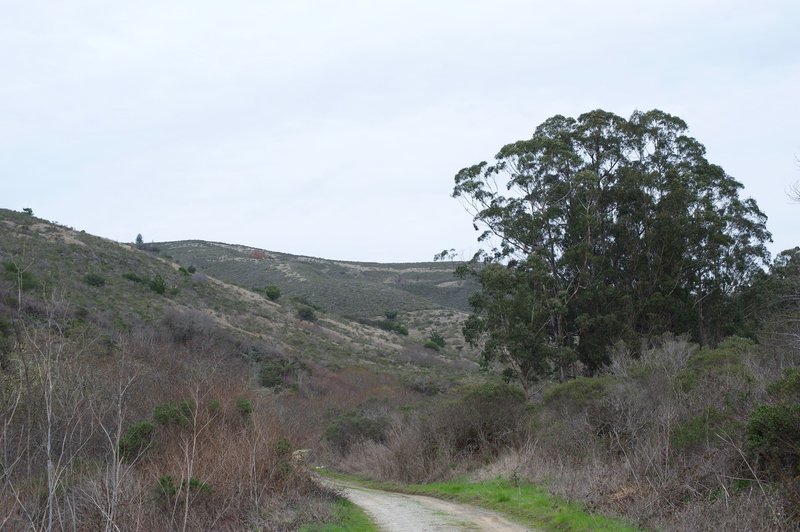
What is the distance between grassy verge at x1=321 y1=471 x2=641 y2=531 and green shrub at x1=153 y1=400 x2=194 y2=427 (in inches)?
264

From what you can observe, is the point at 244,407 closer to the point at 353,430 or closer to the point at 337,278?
the point at 353,430

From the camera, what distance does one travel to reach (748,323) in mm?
40844

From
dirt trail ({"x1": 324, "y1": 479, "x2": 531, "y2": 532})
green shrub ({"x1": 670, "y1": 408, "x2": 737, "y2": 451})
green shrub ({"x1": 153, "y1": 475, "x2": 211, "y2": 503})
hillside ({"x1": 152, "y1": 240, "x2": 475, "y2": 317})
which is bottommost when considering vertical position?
dirt trail ({"x1": 324, "y1": 479, "x2": 531, "y2": 532})

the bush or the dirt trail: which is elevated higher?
the bush

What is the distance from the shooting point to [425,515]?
16.5 meters

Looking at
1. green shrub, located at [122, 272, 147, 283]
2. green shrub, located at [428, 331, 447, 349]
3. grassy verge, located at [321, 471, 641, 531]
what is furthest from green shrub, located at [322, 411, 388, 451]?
green shrub, located at [428, 331, 447, 349]

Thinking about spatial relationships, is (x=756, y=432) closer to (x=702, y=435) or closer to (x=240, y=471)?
(x=702, y=435)

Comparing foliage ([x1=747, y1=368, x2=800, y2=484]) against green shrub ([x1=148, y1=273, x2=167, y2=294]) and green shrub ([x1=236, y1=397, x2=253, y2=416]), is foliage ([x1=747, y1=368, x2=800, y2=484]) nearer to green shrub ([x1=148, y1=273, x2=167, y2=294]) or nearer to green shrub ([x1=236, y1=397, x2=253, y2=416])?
green shrub ([x1=236, y1=397, x2=253, y2=416])

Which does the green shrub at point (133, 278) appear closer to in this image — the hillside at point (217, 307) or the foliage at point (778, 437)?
the hillside at point (217, 307)

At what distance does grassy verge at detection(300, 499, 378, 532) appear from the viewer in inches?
509

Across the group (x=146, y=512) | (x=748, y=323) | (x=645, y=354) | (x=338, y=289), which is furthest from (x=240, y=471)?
(x=338, y=289)

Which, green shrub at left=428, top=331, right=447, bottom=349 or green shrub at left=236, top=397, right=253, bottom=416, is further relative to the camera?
green shrub at left=428, top=331, right=447, bottom=349

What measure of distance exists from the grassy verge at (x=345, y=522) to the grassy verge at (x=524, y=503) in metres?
2.91

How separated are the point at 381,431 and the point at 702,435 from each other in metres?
22.5
